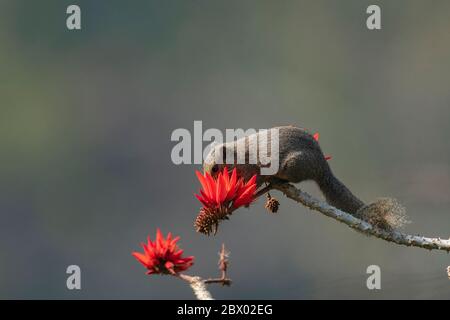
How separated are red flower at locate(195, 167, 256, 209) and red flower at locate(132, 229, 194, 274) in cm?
19

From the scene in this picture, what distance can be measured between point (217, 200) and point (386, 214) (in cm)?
40

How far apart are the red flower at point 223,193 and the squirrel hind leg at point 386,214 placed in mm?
298

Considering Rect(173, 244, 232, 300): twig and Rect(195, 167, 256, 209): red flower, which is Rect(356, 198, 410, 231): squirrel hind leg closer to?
Rect(195, 167, 256, 209): red flower

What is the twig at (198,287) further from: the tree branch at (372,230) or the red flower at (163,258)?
the tree branch at (372,230)

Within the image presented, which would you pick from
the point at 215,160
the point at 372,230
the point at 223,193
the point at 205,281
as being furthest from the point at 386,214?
the point at 215,160

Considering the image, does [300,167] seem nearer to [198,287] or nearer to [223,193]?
[223,193]

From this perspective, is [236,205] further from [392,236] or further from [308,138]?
[308,138]

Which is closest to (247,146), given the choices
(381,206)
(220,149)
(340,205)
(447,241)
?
(220,149)

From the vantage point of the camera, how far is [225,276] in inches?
A: 44.6

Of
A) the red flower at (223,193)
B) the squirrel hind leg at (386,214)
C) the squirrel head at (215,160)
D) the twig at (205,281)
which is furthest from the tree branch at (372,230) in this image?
the squirrel head at (215,160)

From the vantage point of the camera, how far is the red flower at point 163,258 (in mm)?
1157

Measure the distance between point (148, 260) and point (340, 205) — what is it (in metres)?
0.92

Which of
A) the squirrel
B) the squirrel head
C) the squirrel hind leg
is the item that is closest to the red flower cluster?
the squirrel hind leg

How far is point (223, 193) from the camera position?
1.36 meters
